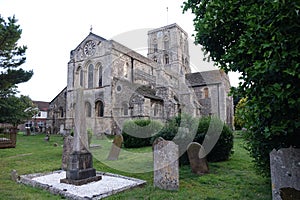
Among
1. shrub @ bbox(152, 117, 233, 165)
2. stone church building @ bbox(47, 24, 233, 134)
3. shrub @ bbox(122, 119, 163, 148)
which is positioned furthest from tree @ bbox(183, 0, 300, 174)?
stone church building @ bbox(47, 24, 233, 134)

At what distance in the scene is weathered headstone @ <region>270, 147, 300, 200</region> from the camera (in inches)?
137

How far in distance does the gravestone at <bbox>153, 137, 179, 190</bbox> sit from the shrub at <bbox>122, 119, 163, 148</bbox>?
9.52 metres

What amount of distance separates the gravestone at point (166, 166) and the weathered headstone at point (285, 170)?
2842mm

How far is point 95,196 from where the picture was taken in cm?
543

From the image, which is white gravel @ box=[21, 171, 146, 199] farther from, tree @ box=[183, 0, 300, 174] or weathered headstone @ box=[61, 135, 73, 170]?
tree @ box=[183, 0, 300, 174]

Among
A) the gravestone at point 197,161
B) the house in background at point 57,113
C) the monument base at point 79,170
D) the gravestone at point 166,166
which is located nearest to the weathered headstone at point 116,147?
the monument base at point 79,170

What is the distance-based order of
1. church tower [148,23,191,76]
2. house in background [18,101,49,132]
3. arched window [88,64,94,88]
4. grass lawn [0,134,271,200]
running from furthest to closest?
church tower [148,23,191,76]
house in background [18,101,49,132]
arched window [88,64,94,88]
grass lawn [0,134,271,200]

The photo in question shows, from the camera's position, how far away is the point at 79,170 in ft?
22.5

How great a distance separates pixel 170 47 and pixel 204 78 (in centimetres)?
1231

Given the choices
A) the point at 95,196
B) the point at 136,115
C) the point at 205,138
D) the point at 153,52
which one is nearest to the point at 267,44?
the point at 95,196

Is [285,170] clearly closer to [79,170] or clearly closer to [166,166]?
[166,166]

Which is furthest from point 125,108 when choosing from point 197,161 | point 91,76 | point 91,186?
point 91,186

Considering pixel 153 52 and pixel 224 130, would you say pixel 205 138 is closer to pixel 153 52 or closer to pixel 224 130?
pixel 224 130

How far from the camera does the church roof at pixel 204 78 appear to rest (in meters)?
34.8
